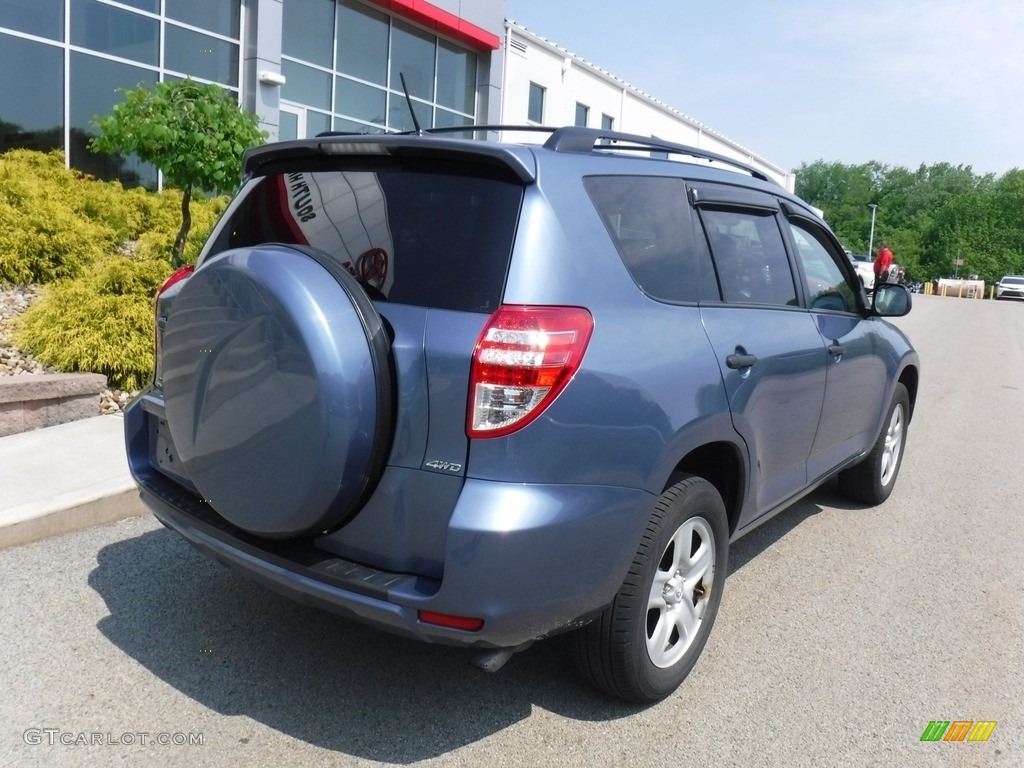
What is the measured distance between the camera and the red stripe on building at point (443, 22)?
18.9 metres

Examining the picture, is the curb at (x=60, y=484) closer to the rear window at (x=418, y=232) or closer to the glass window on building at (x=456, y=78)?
the rear window at (x=418, y=232)

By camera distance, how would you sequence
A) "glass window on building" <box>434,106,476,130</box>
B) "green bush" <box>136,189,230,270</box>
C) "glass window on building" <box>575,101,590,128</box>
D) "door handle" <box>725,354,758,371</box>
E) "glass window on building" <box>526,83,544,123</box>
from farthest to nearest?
"glass window on building" <box>575,101,590,128</box>, "glass window on building" <box>526,83,544,123</box>, "glass window on building" <box>434,106,476,130</box>, "green bush" <box>136,189,230,270</box>, "door handle" <box>725,354,758,371</box>

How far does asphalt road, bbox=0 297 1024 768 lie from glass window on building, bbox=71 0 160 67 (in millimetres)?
11477

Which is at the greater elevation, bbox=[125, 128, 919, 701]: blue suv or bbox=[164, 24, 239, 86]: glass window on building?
bbox=[164, 24, 239, 86]: glass window on building

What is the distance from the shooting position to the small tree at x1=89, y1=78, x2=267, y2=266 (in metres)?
8.76

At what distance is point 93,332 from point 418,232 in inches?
190

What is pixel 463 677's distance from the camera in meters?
3.25

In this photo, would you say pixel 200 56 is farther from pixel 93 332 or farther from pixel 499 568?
pixel 499 568

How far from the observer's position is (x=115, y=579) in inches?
154

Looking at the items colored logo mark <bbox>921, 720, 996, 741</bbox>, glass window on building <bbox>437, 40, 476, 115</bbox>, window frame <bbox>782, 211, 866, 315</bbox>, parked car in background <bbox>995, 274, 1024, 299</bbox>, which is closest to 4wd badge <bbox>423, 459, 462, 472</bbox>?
colored logo mark <bbox>921, 720, 996, 741</bbox>

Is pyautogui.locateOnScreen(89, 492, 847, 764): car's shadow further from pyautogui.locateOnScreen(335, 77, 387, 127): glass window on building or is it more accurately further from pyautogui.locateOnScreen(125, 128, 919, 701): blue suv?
pyautogui.locateOnScreen(335, 77, 387, 127): glass window on building

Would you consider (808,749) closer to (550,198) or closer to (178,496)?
(550,198)

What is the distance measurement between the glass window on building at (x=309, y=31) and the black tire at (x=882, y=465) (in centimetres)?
1462

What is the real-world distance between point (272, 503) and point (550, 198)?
47.8 inches
